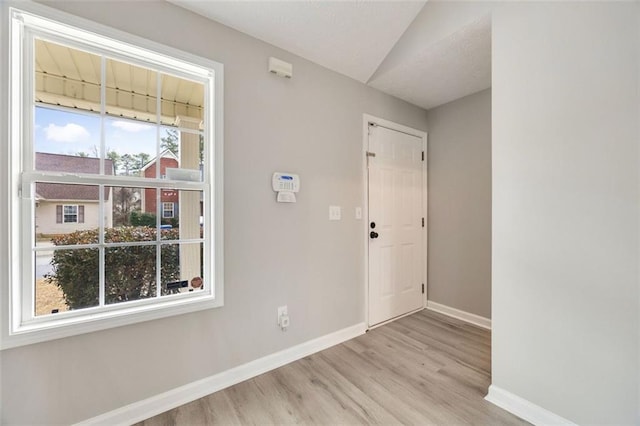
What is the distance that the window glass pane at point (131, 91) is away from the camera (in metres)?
1.54

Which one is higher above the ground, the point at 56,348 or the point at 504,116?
the point at 504,116

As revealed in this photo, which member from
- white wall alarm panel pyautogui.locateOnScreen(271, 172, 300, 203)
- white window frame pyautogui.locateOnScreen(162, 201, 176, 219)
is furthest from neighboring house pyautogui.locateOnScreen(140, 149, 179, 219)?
white wall alarm panel pyautogui.locateOnScreen(271, 172, 300, 203)

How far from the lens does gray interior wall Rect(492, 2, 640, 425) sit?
1.23 m

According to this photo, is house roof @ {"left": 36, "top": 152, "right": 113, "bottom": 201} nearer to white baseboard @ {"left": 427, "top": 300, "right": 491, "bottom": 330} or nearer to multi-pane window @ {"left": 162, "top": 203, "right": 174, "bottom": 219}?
multi-pane window @ {"left": 162, "top": 203, "right": 174, "bottom": 219}

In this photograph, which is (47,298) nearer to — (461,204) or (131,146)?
(131,146)

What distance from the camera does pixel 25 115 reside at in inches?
51.7

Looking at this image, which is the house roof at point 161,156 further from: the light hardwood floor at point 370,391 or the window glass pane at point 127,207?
the light hardwood floor at point 370,391

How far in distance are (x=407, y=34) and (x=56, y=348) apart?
3.11m

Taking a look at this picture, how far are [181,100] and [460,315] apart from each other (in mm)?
3340

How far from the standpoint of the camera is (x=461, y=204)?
114 inches

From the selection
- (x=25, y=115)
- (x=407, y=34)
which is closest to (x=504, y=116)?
(x=407, y=34)

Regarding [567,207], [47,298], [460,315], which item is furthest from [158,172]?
[460,315]

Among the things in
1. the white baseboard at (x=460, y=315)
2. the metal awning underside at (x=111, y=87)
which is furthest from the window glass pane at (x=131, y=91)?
the white baseboard at (x=460, y=315)

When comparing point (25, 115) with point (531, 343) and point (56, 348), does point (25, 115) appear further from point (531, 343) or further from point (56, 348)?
point (531, 343)
